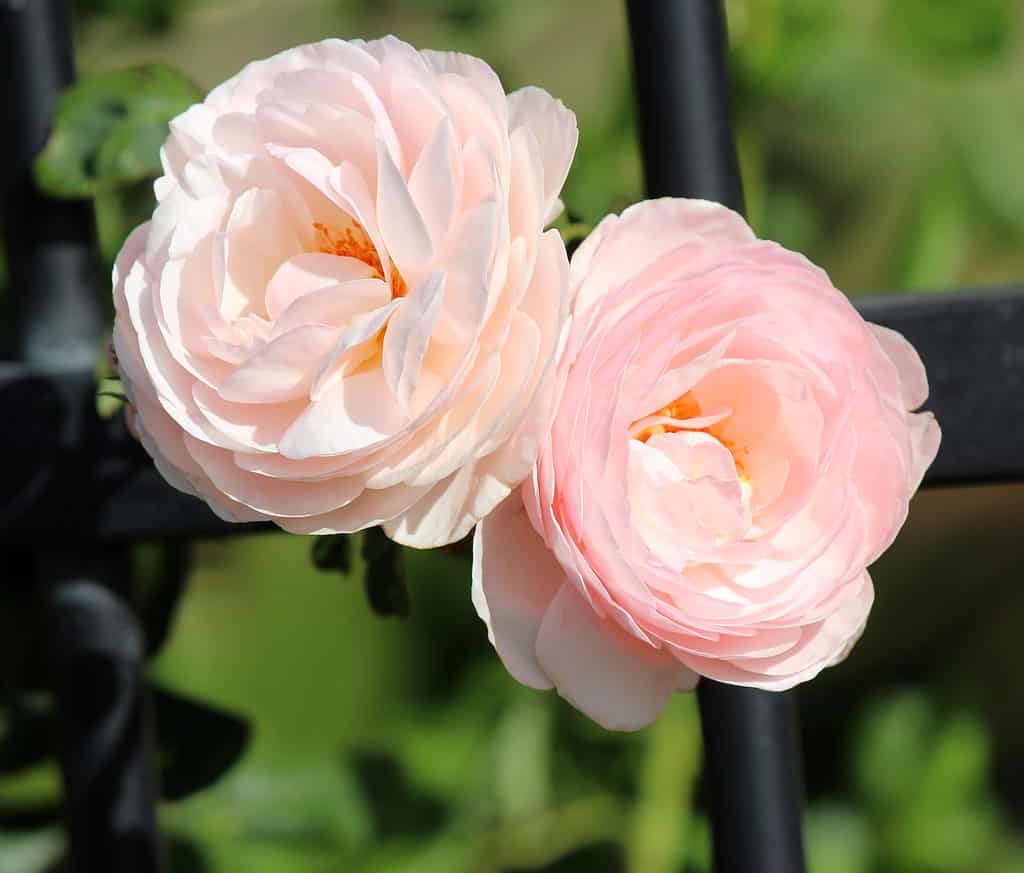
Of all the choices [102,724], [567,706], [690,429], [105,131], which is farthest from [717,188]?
[567,706]

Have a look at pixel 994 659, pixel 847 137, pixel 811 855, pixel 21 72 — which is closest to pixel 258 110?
pixel 21 72

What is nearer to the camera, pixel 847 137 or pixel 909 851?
pixel 909 851

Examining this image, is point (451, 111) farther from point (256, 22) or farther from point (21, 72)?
point (256, 22)

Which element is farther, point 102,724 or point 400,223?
point 102,724

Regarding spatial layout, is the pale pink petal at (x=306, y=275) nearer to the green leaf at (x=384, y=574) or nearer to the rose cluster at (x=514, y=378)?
the rose cluster at (x=514, y=378)

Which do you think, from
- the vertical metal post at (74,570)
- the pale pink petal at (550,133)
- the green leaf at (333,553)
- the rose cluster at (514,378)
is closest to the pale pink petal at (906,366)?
the rose cluster at (514,378)

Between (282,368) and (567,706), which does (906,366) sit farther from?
(567,706)
